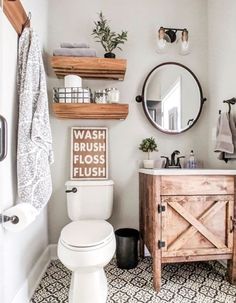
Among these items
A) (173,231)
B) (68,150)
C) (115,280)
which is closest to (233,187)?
(173,231)

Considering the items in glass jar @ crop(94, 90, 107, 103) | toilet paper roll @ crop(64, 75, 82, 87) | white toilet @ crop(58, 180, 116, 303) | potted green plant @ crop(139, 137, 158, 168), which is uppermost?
toilet paper roll @ crop(64, 75, 82, 87)

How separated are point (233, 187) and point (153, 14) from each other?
179 centimetres

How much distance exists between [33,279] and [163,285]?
0.94 metres

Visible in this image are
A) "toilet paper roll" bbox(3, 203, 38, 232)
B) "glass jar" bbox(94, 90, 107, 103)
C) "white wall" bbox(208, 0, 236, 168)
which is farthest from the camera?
"glass jar" bbox(94, 90, 107, 103)

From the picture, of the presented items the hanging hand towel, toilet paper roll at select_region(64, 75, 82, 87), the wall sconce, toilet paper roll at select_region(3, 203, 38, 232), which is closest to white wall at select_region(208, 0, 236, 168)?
the wall sconce

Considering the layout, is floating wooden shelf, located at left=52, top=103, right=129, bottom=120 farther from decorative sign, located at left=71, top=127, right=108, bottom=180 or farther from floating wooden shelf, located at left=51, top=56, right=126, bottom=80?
floating wooden shelf, located at left=51, top=56, right=126, bottom=80

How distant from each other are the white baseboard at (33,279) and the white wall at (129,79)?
21 cm

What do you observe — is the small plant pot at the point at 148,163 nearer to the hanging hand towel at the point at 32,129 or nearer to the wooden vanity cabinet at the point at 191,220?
the wooden vanity cabinet at the point at 191,220

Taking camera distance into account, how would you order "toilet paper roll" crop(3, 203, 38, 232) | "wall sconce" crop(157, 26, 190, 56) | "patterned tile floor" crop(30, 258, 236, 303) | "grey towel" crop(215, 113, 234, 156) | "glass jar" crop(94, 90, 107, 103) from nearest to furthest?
"toilet paper roll" crop(3, 203, 38, 232) → "patterned tile floor" crop(30, 258, 236, 303) → "grey towel" crop(215, 113, 234, 156) → "glass jar" crop(94, 90, 107, 103) → "wall sconce" crop(157, 26, 190, 56)

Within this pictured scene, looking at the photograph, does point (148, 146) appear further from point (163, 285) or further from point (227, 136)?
point (163, 285)

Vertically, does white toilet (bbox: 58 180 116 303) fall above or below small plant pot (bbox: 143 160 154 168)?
below

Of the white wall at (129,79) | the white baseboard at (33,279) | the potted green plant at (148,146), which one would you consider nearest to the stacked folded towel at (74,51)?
the white wall at (129,79)

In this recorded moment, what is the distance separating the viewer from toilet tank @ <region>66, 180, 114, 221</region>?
198 centimetres

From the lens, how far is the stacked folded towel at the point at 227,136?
1.82 metres
